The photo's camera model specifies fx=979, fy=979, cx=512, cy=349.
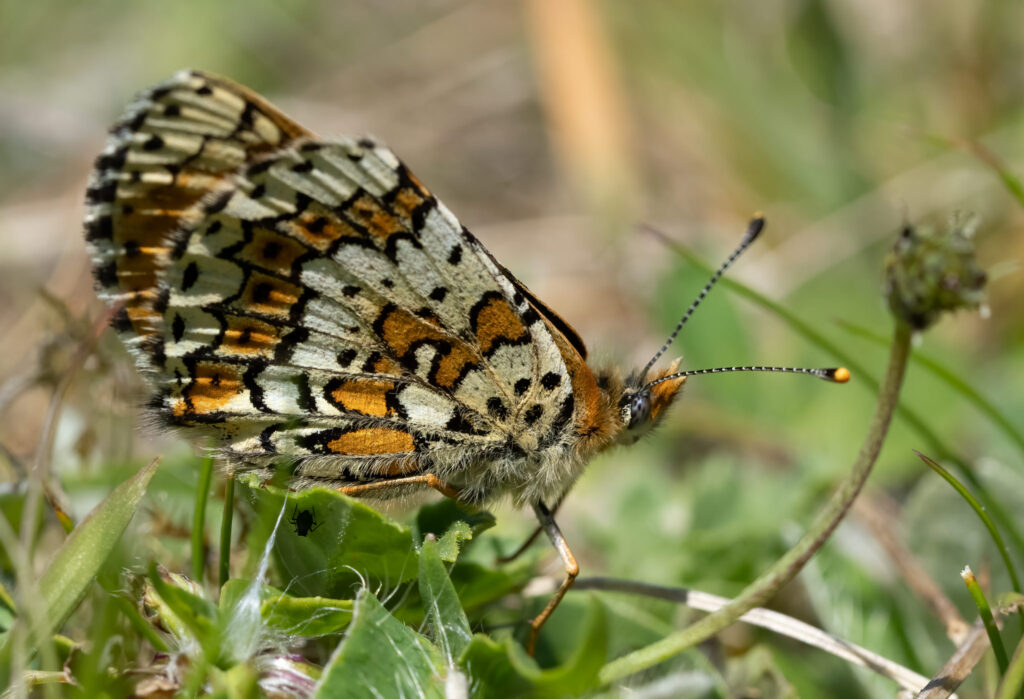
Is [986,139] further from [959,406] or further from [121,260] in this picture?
[121,260]

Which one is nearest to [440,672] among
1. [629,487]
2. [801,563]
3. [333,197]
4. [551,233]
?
[801,563]

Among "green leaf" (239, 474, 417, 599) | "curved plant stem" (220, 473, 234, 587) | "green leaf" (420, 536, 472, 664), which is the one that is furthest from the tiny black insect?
"green leaf" (420, 536, 472, 664)

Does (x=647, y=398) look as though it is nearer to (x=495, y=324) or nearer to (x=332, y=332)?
(x=495, y=324)

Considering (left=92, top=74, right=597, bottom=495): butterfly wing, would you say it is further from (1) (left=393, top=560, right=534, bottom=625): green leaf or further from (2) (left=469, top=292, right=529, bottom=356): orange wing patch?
(1) (left=393, top=560, right=534, bottom=625): green leaf

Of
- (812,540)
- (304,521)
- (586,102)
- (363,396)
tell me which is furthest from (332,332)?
(586,102)

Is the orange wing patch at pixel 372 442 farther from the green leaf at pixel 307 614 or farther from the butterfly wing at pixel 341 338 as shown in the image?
the green leaf at pixel 307 614
